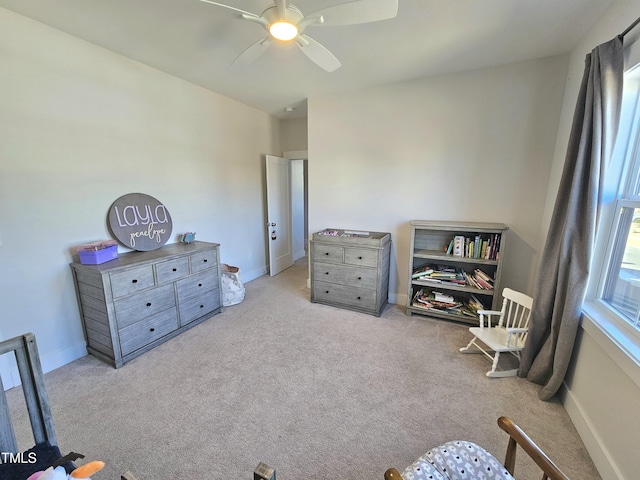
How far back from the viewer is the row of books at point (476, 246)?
2.72m

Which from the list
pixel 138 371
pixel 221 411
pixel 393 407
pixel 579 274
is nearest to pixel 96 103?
pixel 138 371

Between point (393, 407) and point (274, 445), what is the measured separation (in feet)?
2.63

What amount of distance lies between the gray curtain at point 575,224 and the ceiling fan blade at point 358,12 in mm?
1319

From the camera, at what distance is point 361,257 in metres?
3.07

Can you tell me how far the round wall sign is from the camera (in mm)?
2524

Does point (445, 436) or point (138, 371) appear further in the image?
point (138, 371)

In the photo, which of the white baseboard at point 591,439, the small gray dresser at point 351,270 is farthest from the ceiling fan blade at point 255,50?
the white baseboard at point 591,439

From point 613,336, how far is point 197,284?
10.4 ft

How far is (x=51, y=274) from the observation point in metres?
2.17

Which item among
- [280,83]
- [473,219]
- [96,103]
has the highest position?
[280,83]

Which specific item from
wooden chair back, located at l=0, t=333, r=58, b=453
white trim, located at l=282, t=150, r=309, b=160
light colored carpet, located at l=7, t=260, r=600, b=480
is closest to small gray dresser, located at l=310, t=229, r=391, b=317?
light colored carpet, located at l=7, t=260, r=600, b=480

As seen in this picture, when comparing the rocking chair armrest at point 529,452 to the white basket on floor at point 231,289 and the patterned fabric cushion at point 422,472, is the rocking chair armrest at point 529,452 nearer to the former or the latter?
the patterned fabric cushion at point 422,472

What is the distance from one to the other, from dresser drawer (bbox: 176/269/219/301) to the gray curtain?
294 centimetres

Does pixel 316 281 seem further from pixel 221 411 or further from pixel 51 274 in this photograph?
pixel 51 274
